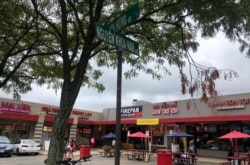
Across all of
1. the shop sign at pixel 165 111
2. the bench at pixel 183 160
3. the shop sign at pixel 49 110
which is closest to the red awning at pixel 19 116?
the shop sign at pixel 49 110

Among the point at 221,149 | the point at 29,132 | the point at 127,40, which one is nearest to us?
the point at 127,40

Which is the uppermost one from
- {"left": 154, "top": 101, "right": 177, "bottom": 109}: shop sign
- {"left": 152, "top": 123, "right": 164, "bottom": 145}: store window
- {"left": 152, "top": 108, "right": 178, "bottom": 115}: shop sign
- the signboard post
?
{"left": 154, "top": 101, "right": 177, "bottom": 109}: shop sign

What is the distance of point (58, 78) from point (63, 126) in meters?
6.12

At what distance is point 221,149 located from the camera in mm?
28641

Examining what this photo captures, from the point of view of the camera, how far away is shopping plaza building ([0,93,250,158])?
89.0ft

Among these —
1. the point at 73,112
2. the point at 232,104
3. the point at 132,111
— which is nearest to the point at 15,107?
the point at 73,112

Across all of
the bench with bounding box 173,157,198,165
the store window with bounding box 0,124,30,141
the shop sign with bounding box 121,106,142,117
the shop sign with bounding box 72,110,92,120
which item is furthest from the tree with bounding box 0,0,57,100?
the shop sign with bounding box 72,110,92,120

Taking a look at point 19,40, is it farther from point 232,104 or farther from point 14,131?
point 14,131

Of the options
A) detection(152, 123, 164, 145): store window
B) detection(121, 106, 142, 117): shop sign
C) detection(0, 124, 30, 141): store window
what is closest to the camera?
detection(0, 124, 30, 141): store window

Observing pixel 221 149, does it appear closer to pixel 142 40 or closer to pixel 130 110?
pixel 130 110

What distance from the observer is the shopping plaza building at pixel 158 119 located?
2712cm

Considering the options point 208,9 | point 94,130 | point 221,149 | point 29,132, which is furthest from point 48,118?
point 208,9

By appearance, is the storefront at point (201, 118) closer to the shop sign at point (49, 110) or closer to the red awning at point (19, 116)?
the shop sign at point (49, 110)

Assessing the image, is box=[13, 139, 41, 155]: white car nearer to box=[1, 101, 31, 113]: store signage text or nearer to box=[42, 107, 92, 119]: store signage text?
box=[1, 101, 31, 113]: store signage text
